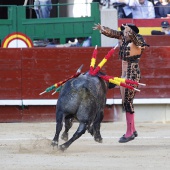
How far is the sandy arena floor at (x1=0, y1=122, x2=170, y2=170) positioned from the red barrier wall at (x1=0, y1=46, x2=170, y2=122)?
1.05 m

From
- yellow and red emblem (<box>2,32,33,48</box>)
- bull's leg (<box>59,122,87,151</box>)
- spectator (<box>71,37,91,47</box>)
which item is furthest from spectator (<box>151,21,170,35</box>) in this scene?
bull's leg (<box>59,122,87,151</box>)

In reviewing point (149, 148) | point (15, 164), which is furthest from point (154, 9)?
point (15, 164)

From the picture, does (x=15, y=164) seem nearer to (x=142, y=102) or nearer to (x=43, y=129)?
(x=43, y=129)

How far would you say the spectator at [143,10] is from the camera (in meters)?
13.1

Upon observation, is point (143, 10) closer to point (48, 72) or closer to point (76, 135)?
point (48, 72)

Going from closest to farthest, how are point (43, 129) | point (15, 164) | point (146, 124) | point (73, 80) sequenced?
point (15, 164) < point (73, 80) < point (43, 129) < point (146, 124)

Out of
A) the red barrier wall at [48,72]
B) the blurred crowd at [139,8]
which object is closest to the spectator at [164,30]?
the blurred crowd at [139,8]

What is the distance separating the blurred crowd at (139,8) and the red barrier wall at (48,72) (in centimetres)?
116

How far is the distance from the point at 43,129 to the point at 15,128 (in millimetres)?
437

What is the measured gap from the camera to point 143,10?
43.3 feet

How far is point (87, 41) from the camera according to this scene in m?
12.8

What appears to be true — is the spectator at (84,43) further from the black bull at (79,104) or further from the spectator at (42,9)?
the black bull at (79,104)

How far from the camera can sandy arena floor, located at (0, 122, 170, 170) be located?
7043mm

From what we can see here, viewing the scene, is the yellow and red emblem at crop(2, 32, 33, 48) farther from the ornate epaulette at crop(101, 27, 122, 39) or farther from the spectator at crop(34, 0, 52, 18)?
the ornate epaulette at crop(101, 27, 122, 39)
